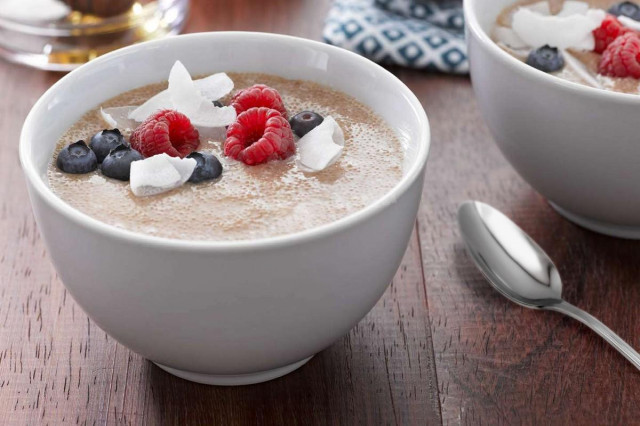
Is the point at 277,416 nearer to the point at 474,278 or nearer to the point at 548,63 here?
the point at 474,278

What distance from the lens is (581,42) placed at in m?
1.79

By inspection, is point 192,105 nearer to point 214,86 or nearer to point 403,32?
point 214,86

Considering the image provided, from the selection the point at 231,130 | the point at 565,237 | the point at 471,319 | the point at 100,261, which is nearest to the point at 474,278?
the point at 471,319

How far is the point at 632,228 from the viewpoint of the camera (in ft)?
5.54

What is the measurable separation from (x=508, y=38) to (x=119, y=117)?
778mm

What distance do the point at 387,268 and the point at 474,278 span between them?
0.38 metres

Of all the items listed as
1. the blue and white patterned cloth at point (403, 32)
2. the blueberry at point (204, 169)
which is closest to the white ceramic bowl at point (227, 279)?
the blueberry at point (204, 169)

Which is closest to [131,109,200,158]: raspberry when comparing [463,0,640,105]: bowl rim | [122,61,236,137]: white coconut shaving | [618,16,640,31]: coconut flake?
[122,61,236,137]: white coconut shaving

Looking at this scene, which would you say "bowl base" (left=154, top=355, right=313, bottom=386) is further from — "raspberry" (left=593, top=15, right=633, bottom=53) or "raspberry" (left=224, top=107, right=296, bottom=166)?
"raspberry" (left=593, top=15, right=633, bottom=53)

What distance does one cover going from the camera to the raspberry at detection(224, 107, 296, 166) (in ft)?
4.63

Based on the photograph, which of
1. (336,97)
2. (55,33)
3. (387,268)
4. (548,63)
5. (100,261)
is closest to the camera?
(100,261)

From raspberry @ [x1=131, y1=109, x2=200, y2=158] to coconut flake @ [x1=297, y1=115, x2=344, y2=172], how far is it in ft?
0.57

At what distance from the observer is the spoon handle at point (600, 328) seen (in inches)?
56.2

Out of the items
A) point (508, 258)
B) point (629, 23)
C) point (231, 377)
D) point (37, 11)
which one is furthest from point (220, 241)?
point (37, 11)
